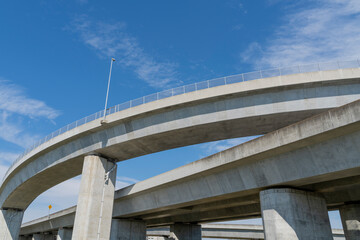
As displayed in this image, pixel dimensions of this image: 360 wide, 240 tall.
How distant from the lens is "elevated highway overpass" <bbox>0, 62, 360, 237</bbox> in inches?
833

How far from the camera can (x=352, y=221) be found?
77.0 ft

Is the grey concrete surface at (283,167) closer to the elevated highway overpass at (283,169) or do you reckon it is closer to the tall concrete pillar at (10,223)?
the elevated highway overpass at (283,169)

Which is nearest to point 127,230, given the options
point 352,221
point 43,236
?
point 352,221

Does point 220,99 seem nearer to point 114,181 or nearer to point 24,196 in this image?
point 114,181

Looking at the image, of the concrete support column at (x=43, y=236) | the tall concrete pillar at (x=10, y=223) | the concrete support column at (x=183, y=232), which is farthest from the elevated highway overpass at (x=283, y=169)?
the concrete support column at (x=43, y=236)

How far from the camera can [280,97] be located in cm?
2181

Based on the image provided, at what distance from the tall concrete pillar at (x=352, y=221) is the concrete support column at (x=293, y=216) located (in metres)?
8.39

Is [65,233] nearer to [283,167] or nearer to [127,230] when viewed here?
[127,230]

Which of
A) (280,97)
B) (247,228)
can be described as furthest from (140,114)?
(247,228)

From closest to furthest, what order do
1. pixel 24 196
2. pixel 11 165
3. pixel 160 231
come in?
pixel 11 165, pixel 24 196, pixel 160 231

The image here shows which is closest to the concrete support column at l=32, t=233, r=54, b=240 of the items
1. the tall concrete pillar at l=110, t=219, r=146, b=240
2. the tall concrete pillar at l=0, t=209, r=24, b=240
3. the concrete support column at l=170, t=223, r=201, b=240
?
the tall concrete pillar at l=0, t=209, r=24, b=240

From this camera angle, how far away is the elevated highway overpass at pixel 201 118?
69.4ft

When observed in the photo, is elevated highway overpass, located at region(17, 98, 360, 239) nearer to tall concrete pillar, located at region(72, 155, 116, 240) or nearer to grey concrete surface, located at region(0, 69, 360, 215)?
tall concrete pillar, located at region(72, 155, 116, 240)

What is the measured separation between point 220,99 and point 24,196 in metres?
33.0
